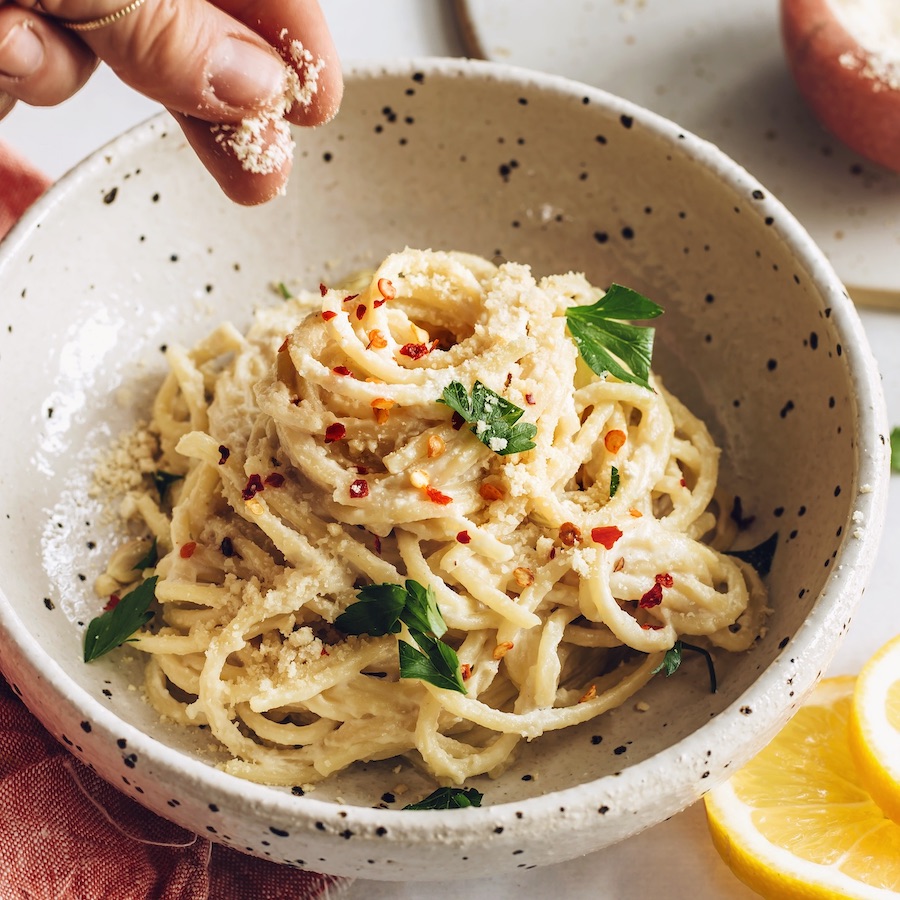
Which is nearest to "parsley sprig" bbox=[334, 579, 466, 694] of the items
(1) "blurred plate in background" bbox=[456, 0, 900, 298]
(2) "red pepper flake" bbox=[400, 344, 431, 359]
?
(2) "red pepper flake" bbox=[400, 344, 431, 359]

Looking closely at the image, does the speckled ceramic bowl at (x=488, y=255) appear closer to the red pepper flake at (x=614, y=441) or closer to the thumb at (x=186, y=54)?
the red pepper flake at (x=614, y=441)

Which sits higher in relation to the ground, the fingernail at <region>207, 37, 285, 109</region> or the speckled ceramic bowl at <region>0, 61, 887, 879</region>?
the fingernail at <region>207, 37, 285, 109</region>

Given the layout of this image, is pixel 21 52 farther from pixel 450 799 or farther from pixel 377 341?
Answer: pixel 450 799

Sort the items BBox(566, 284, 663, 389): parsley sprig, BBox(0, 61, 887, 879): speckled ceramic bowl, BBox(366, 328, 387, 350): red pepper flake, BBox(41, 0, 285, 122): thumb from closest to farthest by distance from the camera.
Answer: BBox(41, 0, 285, 122): thumb
BBox(0, 61, 887, 879): speckled ceramic bowl
BBox(366, 328, 387, 350): red pepper flake
BBox(566, 284, 663, 389): parsley sprig

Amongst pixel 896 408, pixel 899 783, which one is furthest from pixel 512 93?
pixel 899 783

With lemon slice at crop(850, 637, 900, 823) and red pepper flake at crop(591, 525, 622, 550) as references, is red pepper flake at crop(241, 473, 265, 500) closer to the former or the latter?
red pepper flake at crop(591, 525, 622, 550)

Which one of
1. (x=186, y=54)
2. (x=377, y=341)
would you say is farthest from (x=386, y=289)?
(x=186, y=54)

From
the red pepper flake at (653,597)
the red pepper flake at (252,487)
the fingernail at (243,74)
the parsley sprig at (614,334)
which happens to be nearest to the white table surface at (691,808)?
the red pepper flake at (653,597)
